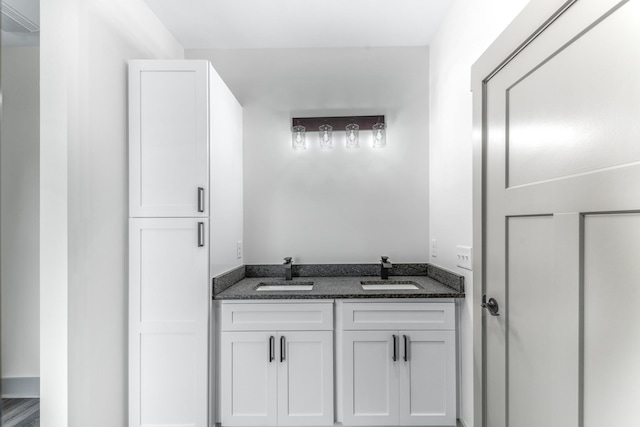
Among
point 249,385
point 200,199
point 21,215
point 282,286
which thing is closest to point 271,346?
point 249,385

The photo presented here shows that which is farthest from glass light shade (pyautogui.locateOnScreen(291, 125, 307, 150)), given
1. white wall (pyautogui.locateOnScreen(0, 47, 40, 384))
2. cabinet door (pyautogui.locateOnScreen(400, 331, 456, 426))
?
white wall (pyautogui.locateOnScreen(0, 47, 40, 384))

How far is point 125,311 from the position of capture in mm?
1954

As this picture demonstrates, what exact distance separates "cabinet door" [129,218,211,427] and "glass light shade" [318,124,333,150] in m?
1.07

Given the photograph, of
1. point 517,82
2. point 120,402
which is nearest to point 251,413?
point 120,402

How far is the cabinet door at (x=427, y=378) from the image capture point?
6.64 feet

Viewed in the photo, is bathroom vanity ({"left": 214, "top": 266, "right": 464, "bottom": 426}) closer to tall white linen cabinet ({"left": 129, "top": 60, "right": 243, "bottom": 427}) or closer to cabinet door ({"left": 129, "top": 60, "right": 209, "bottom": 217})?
tall white linen cabinet ({"left": 129, "top": 60, "right": 243, "bottom": 427})

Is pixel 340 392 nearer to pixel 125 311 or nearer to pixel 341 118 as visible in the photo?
pixel 125 311

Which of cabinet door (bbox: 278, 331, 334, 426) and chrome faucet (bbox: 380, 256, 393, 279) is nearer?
cabinet door (bbox: 278, 331, 334, 426)

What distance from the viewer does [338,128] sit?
2.62m

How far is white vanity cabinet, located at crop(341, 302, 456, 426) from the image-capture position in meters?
2.03

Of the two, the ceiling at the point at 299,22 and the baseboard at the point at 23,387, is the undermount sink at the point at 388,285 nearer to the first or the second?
the ceiling at the point at 299,22

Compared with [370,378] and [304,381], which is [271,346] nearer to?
[304,381]

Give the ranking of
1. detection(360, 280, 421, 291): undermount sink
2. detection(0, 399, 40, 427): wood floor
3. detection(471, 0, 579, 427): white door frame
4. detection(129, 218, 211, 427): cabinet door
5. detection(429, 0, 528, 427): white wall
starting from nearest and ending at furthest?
1. detection(471, 0, 579, 427): white door frame
2. detection(429, 0, 528, 427): white wall
3. detection(129, 218, 211, 427): cabinet door
4. detection(0, 399, 40, 427): wood floor
5. detection(360, 280, 421, 291): undermount sink

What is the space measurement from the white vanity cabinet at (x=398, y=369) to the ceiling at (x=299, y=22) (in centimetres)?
179
